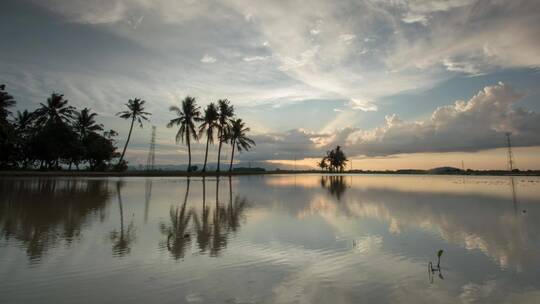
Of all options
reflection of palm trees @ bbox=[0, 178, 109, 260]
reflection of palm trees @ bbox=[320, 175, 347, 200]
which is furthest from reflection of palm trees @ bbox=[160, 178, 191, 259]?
reflection of palm trees @ bbox=[320, 175, 347, 200]

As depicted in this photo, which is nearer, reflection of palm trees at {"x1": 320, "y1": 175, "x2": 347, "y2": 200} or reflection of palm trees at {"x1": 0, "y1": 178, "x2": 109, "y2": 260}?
reflection of palm trees at {"x1": 0, "y1": 178, "x2": 109, "y2": 260}

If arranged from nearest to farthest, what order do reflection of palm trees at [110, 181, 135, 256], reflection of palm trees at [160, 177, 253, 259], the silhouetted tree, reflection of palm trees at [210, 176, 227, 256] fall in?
1. reflection of palm trees at [110, 181, 135, 256]
2. reflection of palm trees at [210, 176, 227, 256]
3. reflection of palm trees at [160, 177, 253, 259]
4. the silhouetted tree

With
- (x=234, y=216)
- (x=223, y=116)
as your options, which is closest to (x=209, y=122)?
(x=223, y=116)

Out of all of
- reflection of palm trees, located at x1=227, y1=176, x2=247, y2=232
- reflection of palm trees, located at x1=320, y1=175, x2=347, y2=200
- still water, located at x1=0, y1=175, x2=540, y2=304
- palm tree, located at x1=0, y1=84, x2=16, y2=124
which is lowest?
still water, located at x1=0, y1=175, x2=540, y2=304

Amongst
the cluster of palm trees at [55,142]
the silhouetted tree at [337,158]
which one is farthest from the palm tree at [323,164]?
the cluster of palm trees at [55,142]

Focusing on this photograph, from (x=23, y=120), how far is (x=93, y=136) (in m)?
12.0

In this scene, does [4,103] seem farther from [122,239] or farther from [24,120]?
[122,239]

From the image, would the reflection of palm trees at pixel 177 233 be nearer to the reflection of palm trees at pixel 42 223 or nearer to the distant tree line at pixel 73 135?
the reflection of palm trees at pixel 42 223

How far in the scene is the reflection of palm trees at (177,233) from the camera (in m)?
7.55

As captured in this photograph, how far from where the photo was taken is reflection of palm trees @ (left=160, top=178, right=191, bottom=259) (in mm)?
7551

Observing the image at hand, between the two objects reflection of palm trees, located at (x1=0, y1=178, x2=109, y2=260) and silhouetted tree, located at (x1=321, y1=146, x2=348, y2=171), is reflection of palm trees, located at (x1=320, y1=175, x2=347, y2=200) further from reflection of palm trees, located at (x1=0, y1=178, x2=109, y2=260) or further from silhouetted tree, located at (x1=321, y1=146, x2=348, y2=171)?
silhouetted tree, located at (x1=321, y1=146, x2=348, y2=171)

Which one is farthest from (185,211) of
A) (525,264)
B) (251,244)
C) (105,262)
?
(525,264)

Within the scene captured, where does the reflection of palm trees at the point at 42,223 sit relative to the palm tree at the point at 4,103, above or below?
below

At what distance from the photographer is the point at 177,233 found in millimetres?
9477
